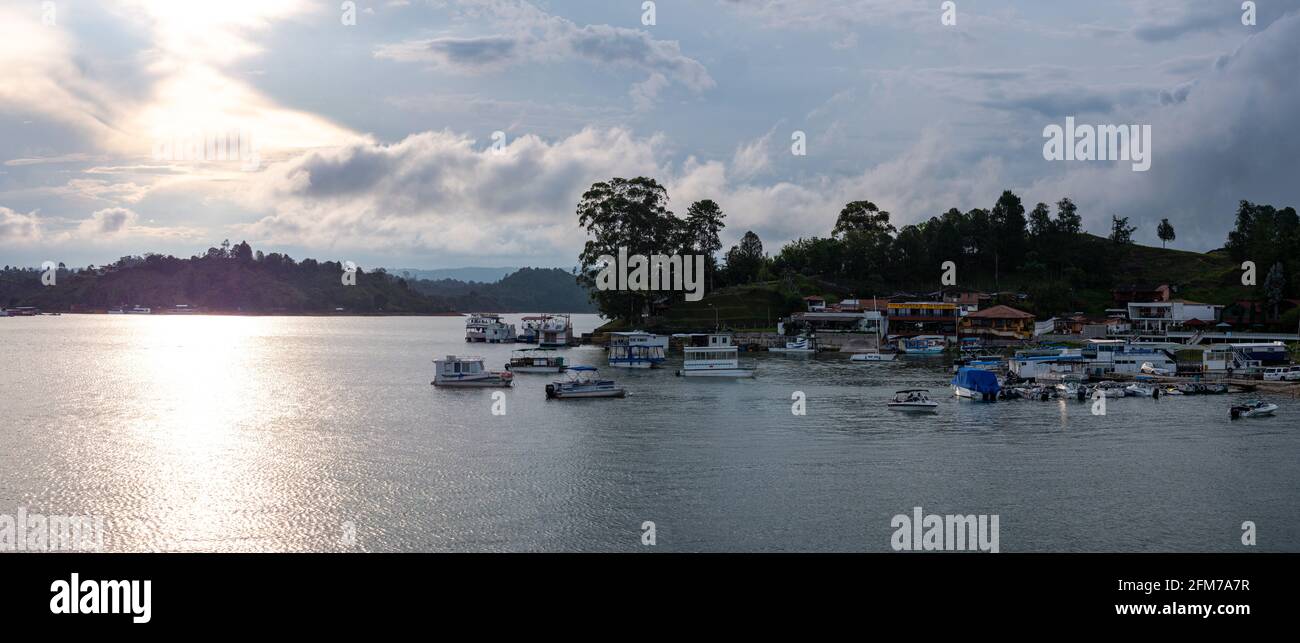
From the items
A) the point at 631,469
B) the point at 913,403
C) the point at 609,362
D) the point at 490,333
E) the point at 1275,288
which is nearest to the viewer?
the point at 631,469

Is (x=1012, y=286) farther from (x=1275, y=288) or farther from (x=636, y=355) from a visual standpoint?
(x=636, y=355)

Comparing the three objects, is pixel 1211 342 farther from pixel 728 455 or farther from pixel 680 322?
pixel 728 455

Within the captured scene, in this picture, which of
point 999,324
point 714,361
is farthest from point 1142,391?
point 999,324

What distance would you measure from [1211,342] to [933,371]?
33430 millimetres

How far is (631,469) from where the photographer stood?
36.6 meters

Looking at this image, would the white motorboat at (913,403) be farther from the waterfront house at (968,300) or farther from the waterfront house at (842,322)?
the waterfront house at (968,300)

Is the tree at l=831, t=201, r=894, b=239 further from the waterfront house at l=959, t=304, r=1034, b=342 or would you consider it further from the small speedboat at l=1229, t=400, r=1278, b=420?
the small speedboat at l=1229, t=400, r=1278, b=420

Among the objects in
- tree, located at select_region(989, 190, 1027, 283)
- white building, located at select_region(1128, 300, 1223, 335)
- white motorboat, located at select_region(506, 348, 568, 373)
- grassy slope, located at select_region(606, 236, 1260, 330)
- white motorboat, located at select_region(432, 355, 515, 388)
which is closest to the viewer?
white motorboat, located at select_region(432, 355, 515, 388)

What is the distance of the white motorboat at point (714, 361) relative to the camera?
7638 centimetres

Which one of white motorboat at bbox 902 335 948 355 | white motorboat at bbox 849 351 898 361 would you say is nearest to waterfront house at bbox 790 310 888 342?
white motorboat at bbox 902 335 948 355

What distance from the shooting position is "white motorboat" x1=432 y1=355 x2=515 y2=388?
67.6 m

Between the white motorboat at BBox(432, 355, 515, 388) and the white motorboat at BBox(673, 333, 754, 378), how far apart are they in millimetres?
16798

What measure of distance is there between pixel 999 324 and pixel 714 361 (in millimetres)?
49580
